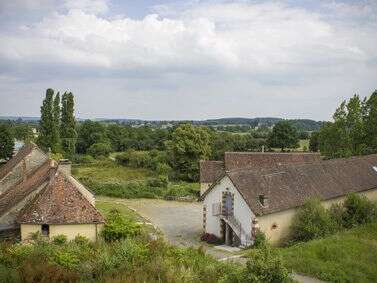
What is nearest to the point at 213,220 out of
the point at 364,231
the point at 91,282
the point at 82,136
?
the point at 364,231

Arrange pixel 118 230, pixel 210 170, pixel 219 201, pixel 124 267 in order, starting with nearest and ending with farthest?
1. pixel 124 267
2. pixel 118 230
3. pixel 219 201
4. pixel 210 170

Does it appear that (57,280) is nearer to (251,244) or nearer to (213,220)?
(251,244)

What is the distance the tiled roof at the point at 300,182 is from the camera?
3103 cm

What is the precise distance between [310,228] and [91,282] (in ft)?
65.4

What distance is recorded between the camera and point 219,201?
32.9m

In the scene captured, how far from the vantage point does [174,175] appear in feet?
202

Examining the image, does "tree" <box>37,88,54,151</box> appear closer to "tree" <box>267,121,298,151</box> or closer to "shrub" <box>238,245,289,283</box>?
"tree" <box>267,121,298,151</box>

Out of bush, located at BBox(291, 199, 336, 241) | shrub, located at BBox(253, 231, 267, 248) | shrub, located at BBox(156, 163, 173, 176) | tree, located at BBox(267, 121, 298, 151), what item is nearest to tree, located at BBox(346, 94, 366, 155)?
bush, located at BBox(291, 199, 336, 241)

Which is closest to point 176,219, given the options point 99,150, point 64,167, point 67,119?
point 64,167

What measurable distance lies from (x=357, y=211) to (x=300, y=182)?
4225 millimetres

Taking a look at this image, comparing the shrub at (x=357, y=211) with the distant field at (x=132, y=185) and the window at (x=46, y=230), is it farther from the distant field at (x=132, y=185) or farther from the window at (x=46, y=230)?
the distant field at (x=132, y=185)

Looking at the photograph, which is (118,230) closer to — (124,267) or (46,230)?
(46,230)

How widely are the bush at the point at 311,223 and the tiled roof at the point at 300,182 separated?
0.91 meters

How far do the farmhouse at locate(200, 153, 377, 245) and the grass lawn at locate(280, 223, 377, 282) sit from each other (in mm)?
3917
